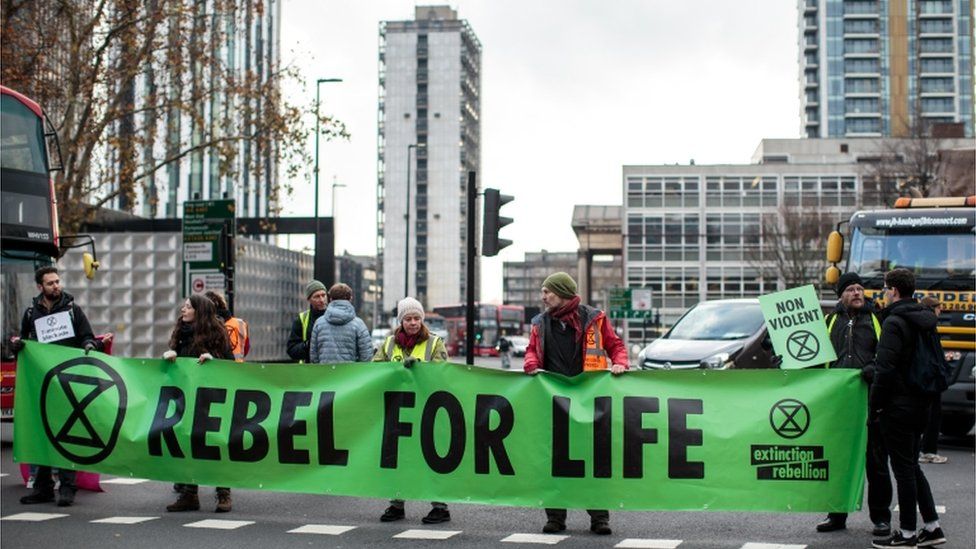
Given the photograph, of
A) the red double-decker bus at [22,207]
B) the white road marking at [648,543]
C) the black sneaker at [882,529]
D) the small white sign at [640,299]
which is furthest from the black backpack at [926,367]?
the small white sign at [640,299]

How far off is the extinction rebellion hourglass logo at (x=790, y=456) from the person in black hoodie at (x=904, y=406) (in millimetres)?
466

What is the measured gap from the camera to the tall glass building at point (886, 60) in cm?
→ 12900

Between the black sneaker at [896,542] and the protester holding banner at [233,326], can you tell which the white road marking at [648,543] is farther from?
the protester holding banner at [233,326]

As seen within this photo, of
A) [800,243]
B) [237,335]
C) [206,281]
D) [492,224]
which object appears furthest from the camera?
[800,243]

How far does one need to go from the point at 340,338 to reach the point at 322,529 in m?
2.38

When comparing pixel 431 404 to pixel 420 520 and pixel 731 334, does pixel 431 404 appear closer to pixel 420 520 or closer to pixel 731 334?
pixel 420 520

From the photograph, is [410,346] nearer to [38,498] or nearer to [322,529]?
[322,529]

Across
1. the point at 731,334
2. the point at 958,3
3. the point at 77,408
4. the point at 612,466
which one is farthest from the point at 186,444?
the point at 958,3

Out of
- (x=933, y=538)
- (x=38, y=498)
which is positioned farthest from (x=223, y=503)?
(x=933, y=538)

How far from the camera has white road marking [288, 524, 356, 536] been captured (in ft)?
29.9

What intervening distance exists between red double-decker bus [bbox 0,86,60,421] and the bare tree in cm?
5473

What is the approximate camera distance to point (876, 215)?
17375mm

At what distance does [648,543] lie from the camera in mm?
8695

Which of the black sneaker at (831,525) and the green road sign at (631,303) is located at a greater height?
the green road sign at (631,303)
